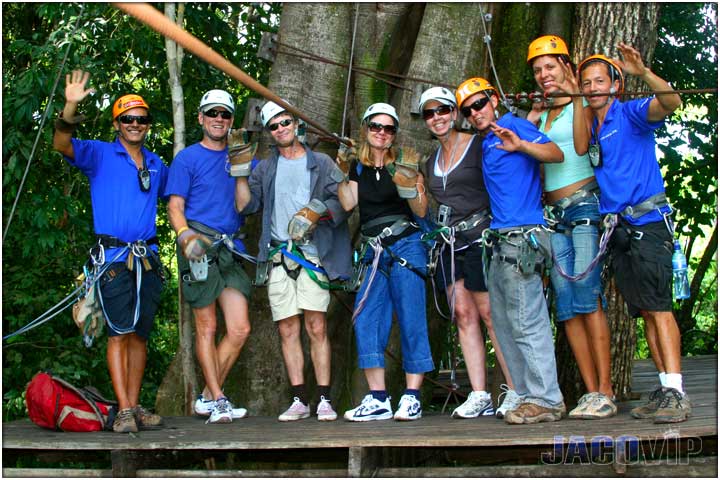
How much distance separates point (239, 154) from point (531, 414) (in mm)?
2231

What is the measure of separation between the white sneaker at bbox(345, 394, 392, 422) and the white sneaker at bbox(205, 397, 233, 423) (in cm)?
77

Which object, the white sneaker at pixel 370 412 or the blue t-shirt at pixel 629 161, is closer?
the blue t-shirt at pixel 629 161

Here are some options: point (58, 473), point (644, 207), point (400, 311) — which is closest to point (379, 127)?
point (400, 311)

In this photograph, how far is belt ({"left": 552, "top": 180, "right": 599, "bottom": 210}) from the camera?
507cm

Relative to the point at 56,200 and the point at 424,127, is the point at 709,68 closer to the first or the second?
the point at 424,127

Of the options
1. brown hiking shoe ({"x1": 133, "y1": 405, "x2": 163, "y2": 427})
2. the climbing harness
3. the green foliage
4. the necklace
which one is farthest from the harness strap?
the green foliage

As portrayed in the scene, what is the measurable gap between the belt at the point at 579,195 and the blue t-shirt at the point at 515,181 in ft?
0.47

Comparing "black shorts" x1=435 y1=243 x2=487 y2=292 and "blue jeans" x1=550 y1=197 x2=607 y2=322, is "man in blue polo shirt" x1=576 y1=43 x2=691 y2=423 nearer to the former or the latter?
"blue jeans" x1=550 y1=197 x2=607 y2=322

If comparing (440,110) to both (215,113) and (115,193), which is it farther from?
(115,193)

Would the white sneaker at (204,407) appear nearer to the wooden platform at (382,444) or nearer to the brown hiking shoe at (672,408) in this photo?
the wooden platform at (382,444)

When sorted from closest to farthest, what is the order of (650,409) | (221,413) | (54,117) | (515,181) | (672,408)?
(672,408) < (650,409) < (515,181) < (221,413) < (54,117)

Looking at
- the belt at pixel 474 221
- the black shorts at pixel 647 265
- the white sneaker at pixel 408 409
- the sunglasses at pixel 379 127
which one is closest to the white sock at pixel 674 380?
the black shorts at pixel 647 265

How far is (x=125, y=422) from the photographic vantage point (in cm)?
550

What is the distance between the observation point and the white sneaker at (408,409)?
17.4 feet
